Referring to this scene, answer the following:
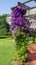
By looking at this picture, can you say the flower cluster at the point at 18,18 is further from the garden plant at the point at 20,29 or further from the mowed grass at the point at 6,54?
the mowed grass at the point at 6,54

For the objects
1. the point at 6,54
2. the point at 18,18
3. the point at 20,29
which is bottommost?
the point at 6,54

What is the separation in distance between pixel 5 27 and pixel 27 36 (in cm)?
3331

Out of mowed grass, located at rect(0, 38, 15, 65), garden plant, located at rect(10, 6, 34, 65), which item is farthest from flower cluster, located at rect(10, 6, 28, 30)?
mowed grass, located at rect(0, 38, 15, 65)

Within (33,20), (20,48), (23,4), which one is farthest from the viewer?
(33,20)

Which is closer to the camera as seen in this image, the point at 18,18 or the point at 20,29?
the point at 18,18

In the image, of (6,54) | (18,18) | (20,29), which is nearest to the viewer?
(18,18)

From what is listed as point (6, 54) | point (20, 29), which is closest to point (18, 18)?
point (20, 29)

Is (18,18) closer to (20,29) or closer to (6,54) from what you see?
(20,29)

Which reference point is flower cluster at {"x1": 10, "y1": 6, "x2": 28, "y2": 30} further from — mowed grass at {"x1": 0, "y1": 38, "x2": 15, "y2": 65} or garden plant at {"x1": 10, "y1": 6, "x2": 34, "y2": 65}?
mowed grass at {"x1": 0, "y1": 38, "x2": 15, "y2": 65}

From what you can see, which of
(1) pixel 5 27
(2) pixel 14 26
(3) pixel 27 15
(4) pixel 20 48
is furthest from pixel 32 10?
(1) pixel 5 27

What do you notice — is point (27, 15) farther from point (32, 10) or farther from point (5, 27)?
point (5, 27)

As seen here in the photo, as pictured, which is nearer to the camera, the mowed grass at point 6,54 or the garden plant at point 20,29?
the garden plant at point 20,29

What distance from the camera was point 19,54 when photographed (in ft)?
18.3

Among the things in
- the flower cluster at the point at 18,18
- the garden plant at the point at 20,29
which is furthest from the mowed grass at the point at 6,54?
the flower cluster at the point at 18,18
